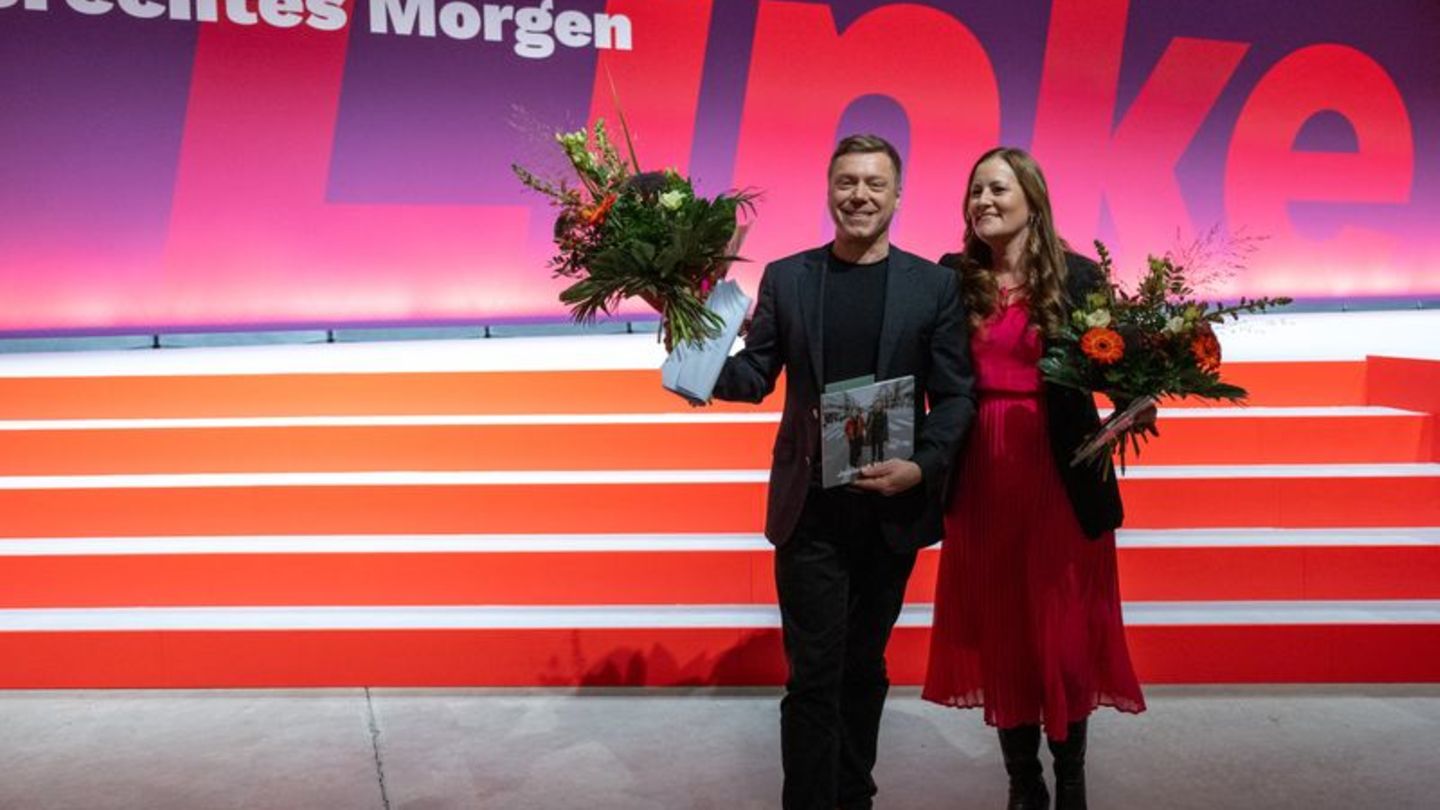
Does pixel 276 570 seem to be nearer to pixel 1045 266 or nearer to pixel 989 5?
pixel 1045 266

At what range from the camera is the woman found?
8.54 feet

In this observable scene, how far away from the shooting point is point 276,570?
3879 millimetres

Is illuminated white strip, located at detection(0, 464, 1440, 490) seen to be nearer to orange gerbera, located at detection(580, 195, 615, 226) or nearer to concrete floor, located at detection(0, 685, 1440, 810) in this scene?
concrete floor, located at detection(0, 685, 1440, 810)

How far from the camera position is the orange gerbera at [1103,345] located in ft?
7.88

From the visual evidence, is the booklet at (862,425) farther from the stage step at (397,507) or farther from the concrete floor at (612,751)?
the stage step at (397,507)

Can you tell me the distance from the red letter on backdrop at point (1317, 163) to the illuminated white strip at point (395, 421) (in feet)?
14.7

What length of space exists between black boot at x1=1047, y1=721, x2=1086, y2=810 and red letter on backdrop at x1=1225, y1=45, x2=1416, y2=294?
5.88m

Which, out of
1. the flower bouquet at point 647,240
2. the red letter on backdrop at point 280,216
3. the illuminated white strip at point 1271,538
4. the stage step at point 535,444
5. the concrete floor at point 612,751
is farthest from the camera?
the red letter on backdrop at point 280,216

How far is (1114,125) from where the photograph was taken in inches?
307

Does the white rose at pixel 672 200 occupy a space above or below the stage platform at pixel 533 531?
above

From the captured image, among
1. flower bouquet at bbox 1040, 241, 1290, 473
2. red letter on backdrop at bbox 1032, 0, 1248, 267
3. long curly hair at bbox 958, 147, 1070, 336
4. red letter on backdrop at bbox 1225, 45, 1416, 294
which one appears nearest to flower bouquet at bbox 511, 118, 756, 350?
long curly hair at bbox 958, 147, 1070, 336

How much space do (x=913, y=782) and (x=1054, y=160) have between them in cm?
540

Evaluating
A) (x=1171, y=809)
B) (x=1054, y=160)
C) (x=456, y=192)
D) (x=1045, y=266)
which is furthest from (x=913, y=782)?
(x=1054, y=160)

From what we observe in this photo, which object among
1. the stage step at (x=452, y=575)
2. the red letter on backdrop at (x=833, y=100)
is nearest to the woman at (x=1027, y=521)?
the stage step at (x=452, y=575)
